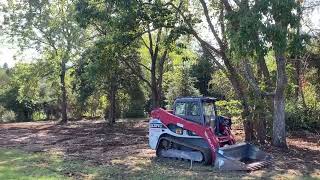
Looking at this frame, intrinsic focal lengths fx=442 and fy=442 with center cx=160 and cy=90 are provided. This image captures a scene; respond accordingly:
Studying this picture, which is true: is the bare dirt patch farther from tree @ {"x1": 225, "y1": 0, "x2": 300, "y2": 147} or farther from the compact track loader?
tree @ {"x1": 225, "y1": 0, "x2": 300, "y2": 147}

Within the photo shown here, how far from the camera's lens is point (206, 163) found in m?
13.7

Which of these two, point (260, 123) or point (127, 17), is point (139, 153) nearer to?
point (127, 17)

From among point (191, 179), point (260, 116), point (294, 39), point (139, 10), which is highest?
point (139, 10)

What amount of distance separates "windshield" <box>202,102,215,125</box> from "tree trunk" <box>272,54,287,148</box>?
3.61m

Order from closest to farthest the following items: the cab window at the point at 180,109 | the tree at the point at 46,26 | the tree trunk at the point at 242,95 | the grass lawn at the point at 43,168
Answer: the grass lawn at the point at 43,168, the cab window at the point at 180,109, the tree trunk at the point at 242,95, the tree at the point at 46,26

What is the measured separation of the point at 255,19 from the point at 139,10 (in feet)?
18.4

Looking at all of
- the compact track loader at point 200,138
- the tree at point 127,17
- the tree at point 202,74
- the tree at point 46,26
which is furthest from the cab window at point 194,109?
the tree at point 202,74

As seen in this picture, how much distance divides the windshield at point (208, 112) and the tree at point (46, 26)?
20.9 metres

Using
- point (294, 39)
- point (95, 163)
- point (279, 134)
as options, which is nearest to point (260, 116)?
point (279, 134)

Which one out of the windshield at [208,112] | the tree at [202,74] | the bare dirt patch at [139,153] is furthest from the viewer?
the tree at [202,74]

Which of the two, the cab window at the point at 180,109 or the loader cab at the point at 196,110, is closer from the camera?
the loader cab at the point at 196,110

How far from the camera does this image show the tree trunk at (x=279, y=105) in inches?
675

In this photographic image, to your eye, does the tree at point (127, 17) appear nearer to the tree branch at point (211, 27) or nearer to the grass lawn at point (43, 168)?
the tree branch at point (211, 27)

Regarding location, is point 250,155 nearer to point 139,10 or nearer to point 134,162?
point 134,162
